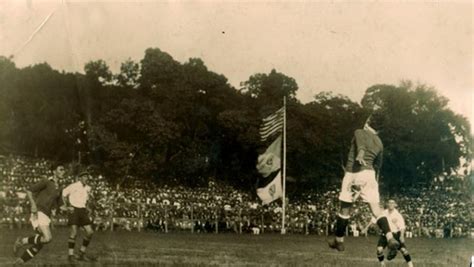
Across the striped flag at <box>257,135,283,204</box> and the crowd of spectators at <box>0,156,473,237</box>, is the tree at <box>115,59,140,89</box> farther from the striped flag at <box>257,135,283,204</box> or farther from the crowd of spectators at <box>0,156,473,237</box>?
the striped flag at <box>257,135,283,204</box>

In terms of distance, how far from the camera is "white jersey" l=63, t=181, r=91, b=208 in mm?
15094

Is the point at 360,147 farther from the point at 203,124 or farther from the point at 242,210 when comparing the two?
the point at 203,124

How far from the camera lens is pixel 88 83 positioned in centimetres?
2286

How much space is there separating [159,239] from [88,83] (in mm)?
5104

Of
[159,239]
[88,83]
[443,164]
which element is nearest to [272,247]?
[159,239]

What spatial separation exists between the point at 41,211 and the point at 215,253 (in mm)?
4577

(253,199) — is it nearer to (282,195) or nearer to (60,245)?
(282,195)

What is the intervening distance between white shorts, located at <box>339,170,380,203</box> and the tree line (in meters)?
8.96

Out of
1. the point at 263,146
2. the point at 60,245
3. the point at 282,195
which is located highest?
the point at 263,146

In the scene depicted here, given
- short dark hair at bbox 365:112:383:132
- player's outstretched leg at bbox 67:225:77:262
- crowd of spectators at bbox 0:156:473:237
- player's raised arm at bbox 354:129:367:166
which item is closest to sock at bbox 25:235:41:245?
player's outstretched leg at bbox 67:225:77:262

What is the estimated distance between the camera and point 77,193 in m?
15.2

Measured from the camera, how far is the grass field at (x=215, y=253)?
1488 cm

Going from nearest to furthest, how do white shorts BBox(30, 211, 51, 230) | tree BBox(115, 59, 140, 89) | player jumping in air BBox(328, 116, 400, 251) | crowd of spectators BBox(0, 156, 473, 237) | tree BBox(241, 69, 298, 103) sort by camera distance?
white shorts BBox(30, 211, 51, 230) < player jumping in air BBox(328, 116, 400, 251) < crowd of spectators BBox(0, 156, 473, 237) < tree BBox(115, 59, 140, 89) < tree BBox(241, 69, 298, 103)

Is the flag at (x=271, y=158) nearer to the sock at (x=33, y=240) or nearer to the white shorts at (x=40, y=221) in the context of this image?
the white shorts at (x=40, y=221)
